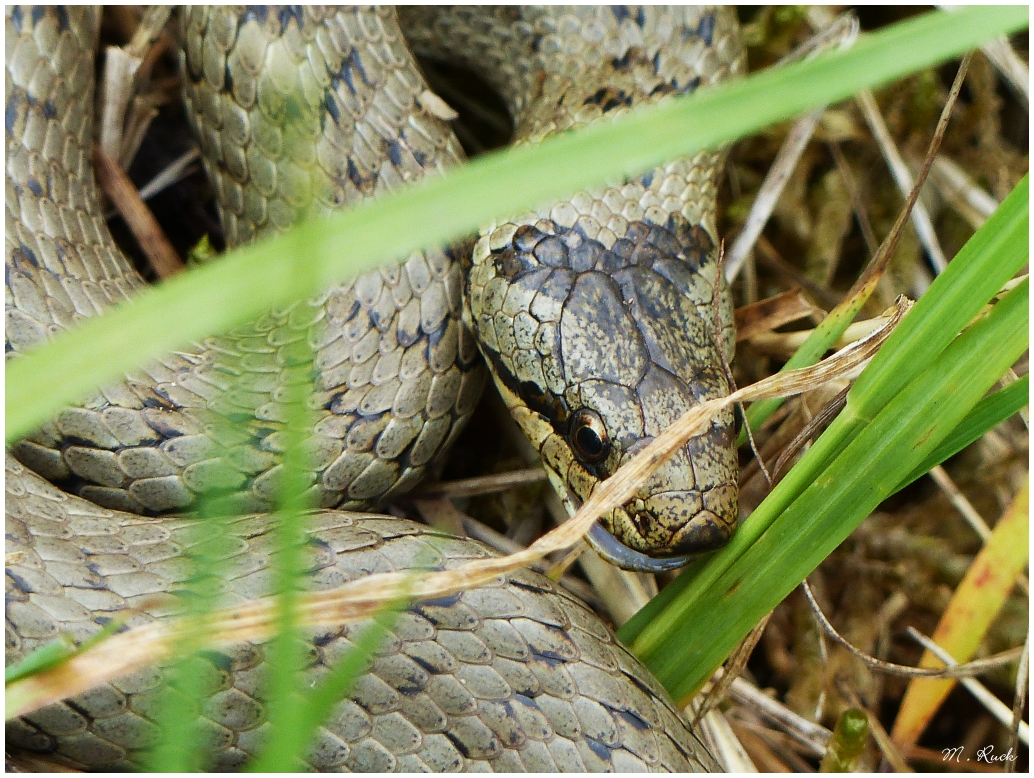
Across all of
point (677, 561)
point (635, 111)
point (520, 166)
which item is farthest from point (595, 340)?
point (520, 166)

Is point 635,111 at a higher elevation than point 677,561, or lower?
higher

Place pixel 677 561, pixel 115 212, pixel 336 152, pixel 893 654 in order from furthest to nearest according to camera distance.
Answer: pixel 893 654, pixel 115 212, pixel 336 152, pixel 677 561

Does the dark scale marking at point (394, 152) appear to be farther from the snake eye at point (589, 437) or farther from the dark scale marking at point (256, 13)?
the snake eye at point (589, 437)

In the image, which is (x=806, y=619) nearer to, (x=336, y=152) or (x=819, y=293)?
(x=819, y=293)

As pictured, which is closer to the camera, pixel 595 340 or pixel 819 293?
pixel 595 340

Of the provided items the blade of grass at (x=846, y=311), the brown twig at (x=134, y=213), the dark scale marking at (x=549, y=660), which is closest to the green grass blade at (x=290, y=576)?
the dark scale marking at (x=549, y=660)

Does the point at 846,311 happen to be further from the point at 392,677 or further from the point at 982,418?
the point at 392,677
